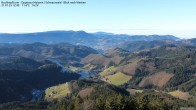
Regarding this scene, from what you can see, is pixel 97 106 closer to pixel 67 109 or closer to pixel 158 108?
pixel 67 109

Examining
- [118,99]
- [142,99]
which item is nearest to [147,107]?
[142,99]

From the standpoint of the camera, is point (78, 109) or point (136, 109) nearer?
point (136, 109)

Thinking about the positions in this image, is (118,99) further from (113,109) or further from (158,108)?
(158,108)

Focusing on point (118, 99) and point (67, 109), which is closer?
point (118, 99)

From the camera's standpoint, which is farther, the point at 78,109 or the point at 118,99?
the point at 78,109

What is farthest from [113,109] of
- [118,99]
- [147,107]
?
[147,107]

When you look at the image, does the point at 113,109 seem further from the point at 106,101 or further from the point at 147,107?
the point at 147,107

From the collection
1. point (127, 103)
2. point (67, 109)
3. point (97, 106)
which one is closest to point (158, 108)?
point (127, 103)
